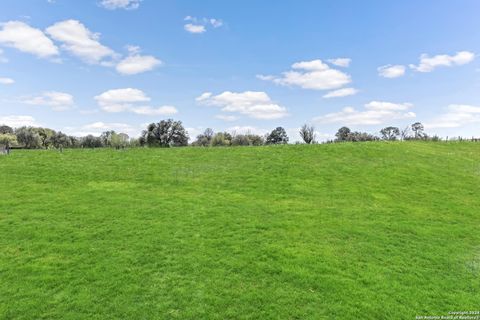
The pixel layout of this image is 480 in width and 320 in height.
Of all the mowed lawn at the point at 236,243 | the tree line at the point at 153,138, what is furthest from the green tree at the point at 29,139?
the mowed lawn at the point at 236,243

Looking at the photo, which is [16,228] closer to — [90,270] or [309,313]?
[90,270]

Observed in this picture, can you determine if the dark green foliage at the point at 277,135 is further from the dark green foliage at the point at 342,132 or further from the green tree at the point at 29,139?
the green tree at the point at 29,139

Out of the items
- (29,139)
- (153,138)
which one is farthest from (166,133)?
(29,139)

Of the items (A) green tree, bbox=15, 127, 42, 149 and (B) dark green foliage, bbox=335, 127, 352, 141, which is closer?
(A) green tree, bbox=15, 127, 42, 149

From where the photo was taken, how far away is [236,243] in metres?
16.4

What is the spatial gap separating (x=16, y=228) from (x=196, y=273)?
1128cm

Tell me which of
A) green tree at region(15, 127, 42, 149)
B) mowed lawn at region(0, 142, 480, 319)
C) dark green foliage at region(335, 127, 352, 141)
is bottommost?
mowed lawn at region(0, 142, 480, 319)

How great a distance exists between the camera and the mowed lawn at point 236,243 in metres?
12.0

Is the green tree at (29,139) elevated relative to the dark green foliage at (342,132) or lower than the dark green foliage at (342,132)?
lower

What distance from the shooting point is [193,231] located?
17844 millimetres

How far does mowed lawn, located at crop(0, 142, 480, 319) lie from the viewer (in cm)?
1196

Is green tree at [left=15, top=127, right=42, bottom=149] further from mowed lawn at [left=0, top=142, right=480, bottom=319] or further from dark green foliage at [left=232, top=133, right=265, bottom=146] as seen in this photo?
mowed lawn at [left=0, top=142, right=480, bottom=319]

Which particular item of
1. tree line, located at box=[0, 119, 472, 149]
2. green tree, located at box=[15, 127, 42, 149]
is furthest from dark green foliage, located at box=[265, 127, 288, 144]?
green tree, located at box=[15, 127, 42, 149]

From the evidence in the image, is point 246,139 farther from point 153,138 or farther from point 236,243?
point 236,243
